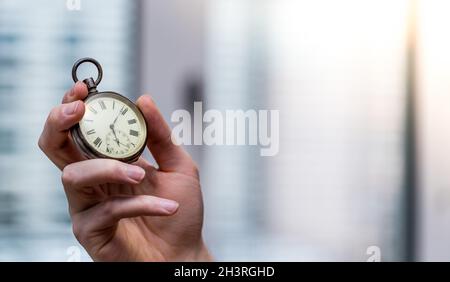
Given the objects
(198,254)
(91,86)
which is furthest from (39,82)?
(198,254)

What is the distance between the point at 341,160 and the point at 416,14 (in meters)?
0.45

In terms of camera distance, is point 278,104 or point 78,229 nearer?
point 78,229

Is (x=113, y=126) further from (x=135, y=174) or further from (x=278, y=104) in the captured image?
(x=278, y=104)

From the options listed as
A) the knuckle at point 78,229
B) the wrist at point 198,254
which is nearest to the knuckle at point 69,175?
the knuckle at point 78,229

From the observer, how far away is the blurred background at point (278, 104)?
1343mm

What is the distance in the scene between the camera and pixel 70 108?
789mm

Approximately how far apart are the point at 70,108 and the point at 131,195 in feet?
0.68

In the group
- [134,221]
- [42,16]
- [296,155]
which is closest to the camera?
[134,221]

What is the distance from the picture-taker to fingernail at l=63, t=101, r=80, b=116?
0.79 m

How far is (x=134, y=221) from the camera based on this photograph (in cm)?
A: 99

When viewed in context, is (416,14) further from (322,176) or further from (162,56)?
(162,56)

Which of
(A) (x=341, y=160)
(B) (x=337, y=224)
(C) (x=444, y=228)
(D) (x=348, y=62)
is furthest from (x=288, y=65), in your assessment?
(C) (x=444, y=228)

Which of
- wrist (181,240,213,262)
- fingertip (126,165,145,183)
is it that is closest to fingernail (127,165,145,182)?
fingertip (126,165,145,183)

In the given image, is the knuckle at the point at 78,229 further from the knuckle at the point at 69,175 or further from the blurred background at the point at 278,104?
the blurred background at the point at 278,104
